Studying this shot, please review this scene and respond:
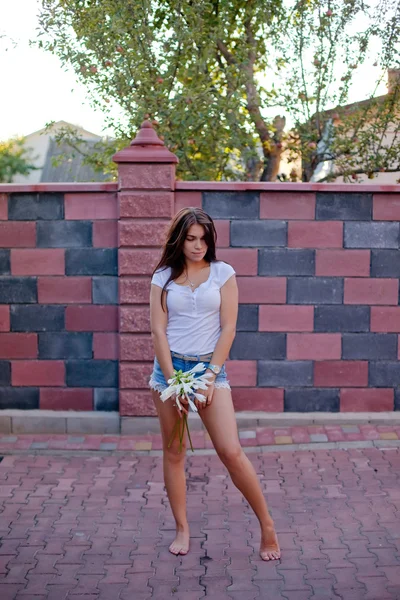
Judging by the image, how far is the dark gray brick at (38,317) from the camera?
6.41m

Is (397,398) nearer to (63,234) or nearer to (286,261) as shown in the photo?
(286,261)

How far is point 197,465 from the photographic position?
571 cm

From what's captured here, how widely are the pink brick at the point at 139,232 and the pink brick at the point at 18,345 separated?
1150 mm

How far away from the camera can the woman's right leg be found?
3.93 meters

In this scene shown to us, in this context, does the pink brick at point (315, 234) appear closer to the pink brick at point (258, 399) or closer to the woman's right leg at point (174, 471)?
the pink brick at point (258, 399)

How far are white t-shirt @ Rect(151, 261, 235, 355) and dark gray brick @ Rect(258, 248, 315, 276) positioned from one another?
2405mm

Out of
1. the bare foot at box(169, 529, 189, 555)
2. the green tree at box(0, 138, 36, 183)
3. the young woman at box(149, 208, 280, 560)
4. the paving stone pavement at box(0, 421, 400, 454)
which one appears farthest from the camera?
the green tree at box(0, 138, 36, 183)

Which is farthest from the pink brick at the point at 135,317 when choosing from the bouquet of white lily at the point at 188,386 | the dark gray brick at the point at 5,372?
the bouquet of white lily at the point at 188,386

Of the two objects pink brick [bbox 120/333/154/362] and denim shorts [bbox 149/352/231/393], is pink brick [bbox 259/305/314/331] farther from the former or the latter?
denim shorts [bbox 149/352/231/393]

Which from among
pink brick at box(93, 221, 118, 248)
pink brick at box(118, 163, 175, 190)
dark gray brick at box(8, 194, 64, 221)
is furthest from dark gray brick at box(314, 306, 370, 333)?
dark gray brick at box(8, 194, 64, 221)

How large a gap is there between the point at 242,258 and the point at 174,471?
2600 millimetres

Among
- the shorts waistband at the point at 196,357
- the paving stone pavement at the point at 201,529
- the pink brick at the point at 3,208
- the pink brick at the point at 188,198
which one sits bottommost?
the paving stone pavement at the point at 201,529

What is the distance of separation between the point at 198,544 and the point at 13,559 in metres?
1.00

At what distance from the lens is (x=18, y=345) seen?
645cm
